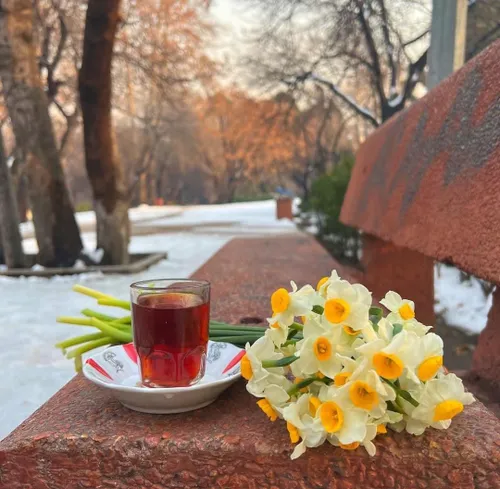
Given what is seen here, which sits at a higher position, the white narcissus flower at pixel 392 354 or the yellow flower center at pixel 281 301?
the yellow flower center at pixel 281 301

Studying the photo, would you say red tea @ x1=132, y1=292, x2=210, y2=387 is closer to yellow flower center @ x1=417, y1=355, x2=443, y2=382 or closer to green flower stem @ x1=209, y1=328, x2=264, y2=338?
green flower stem @ x1=209, y1=328, x2=264, y2=338

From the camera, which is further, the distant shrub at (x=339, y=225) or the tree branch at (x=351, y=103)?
the tree branch at (x=351, y=103)

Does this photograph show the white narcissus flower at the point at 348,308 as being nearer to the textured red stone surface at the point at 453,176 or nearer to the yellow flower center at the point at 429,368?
the yellow flower center at the point at 429,368

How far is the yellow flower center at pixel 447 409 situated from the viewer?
2.96ft

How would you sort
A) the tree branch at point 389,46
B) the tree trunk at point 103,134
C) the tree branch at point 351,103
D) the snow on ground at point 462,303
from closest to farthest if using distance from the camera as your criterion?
the snow on ground at point 462,303, the tree trunk at point 103,134, the tree branch at point 389,46, the tree branch at point 351,103

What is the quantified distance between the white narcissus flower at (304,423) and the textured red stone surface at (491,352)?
1.23 m

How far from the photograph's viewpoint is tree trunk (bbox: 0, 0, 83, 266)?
20.6 feet

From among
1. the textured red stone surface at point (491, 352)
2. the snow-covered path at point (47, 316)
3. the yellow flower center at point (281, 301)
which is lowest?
the snow-covered path at point (47, 316)

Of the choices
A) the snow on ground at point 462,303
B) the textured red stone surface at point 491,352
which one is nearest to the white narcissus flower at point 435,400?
the textured red stone surface at point 491,352

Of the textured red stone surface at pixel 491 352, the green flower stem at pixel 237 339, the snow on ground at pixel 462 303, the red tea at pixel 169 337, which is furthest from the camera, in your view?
the snow on ground at pixel 462 303

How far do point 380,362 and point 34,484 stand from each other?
2.55 feet

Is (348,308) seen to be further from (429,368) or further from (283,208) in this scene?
(283,208)

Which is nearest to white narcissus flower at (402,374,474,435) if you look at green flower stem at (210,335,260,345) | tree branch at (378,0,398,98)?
green flower stem at (210,335,260,345)

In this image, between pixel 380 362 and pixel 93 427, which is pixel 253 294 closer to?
pixel 93 427
